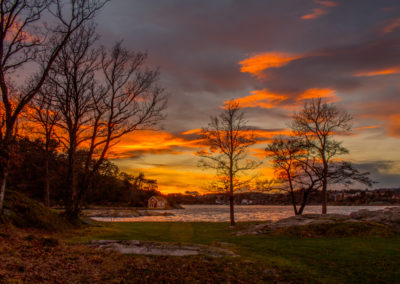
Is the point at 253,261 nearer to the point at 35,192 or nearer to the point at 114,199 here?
the point at 35,192

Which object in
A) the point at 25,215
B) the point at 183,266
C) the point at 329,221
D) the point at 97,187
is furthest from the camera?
the point at 97,187

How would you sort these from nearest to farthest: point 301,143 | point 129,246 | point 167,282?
point 167,282 < point 129,246 < point 301,143

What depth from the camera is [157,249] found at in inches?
490

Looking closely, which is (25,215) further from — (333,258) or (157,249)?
(333,258)

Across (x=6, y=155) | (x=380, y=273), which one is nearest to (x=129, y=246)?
(x=6, y=155)

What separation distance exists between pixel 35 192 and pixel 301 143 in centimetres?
7362

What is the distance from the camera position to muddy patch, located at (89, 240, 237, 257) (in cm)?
1179

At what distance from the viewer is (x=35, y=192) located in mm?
78875

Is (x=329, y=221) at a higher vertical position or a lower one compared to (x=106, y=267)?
lower

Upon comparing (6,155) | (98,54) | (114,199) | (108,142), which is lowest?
(114,199)

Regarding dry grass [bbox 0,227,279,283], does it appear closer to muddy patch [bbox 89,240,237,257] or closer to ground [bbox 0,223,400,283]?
ground [bbox 0,223,400,283]

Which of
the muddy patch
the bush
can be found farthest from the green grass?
the bush

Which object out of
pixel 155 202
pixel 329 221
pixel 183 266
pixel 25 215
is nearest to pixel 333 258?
pixel 183 266

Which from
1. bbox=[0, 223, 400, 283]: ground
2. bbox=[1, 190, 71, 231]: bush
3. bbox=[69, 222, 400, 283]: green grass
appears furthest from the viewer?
bbox=[1, 190, 71, 231]: bush
